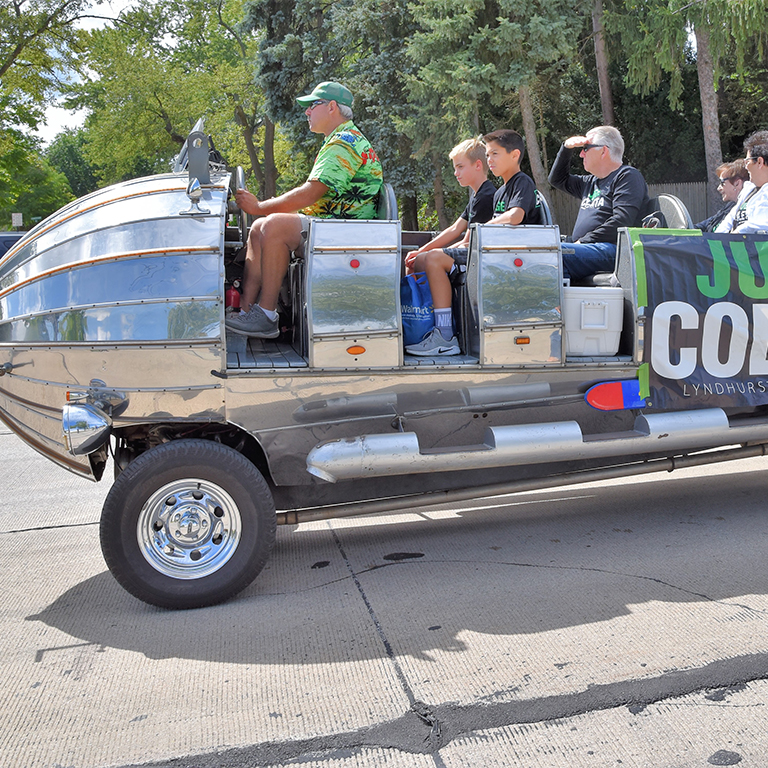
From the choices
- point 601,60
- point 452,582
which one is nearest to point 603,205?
point 452,582

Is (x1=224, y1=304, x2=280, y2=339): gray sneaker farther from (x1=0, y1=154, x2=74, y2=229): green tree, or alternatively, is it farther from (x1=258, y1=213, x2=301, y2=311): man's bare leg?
(x1=0, y1=154, x2=74, y2=229): green tree

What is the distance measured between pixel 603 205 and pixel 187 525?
3350 mm

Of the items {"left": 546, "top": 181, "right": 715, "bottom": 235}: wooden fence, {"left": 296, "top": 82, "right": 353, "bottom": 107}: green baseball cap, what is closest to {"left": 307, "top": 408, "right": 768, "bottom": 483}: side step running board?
{"left": 296, "top": 82, "right": 353, "bottom": 107}: green baseball cap

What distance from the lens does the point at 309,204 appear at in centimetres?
443

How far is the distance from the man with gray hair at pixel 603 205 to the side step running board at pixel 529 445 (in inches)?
41.5

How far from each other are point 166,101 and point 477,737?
30.7 m

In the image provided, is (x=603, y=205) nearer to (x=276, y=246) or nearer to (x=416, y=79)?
(x=276, y=246)

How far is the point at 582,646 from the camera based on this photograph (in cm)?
327

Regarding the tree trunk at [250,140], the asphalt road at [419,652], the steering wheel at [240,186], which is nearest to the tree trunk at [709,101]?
the steering wheel at [240,186]

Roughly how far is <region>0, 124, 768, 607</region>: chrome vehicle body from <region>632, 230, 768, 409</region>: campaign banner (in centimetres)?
→ 9

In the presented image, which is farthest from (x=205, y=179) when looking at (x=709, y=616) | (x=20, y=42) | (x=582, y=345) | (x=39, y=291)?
(x=20, y=42)

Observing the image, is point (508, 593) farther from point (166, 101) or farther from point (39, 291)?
point (166, 101)

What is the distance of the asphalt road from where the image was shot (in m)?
2.67

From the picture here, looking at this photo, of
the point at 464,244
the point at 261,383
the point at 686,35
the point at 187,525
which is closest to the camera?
the point at 187,525
